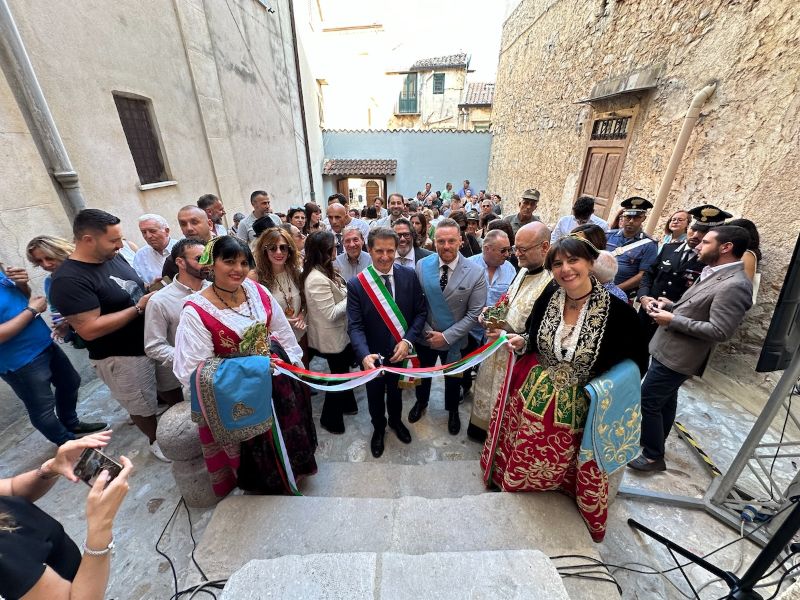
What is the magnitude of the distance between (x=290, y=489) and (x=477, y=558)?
1441 millimetres

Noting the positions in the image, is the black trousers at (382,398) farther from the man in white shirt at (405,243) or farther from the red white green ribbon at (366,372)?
the man in white shirt at (405,243)

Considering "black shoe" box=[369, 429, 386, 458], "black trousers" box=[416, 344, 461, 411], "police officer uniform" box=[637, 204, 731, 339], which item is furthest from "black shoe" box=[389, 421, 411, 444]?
"police officer uniform" box=[637, 204, 731, 339]

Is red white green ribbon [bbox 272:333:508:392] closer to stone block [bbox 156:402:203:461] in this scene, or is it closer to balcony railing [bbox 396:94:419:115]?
stone block [bbox 156:402:203:461]

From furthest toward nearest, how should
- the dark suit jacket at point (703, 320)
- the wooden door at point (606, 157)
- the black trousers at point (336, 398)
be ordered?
the wooden door at point (606, 157) < the black trousers at point (336, 398) < the dark suit jacket at point (703, 320)

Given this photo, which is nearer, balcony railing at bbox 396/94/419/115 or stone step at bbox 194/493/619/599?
stone step at bbox 194/493/619/599

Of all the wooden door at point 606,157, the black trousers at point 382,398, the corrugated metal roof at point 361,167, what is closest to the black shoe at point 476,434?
the black trousers at point 382,398

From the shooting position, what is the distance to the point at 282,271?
10.6 ft

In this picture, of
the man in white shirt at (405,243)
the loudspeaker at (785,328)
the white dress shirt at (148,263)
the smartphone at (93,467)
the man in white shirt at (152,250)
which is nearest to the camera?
the smartphone at (93,467)

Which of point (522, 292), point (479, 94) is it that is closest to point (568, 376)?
point (522, 292)

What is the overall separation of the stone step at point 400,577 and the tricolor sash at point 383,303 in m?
1.48

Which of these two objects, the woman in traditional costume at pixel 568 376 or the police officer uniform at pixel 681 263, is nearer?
the woman in traditional costume at pixel 568 376

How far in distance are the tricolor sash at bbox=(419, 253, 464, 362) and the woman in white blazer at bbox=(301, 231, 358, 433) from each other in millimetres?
823

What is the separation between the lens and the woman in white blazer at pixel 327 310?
122 inches

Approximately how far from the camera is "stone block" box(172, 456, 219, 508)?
236cm
